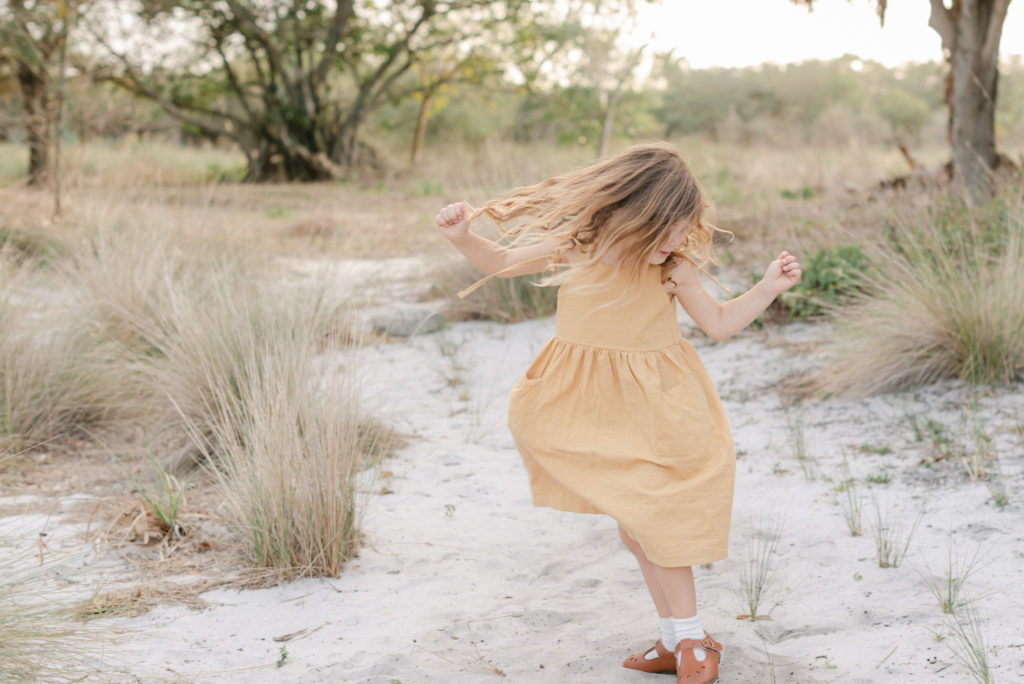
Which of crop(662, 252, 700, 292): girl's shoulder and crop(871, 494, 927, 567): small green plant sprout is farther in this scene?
crop(871, 494, 927, 567): small green plant sprout

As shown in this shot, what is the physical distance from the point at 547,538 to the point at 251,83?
1538cm

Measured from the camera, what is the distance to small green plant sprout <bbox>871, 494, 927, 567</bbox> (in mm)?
2895

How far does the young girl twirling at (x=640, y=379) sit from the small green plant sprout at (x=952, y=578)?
697mm

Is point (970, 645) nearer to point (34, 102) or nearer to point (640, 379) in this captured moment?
point (640, 379)

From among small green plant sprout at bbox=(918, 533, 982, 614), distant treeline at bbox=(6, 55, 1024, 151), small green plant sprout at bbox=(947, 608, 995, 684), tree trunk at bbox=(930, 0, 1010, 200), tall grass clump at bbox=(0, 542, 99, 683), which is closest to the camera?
tall grass clump at bbox=(0, 542, 99, 683)

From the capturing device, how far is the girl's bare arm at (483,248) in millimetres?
2422

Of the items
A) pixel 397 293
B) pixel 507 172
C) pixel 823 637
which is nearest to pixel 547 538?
pixel 823 637

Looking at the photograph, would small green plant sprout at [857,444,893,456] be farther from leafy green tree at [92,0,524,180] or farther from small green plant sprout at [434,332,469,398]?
leafy green tree at [92,0,524,180]

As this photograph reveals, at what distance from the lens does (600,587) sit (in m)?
2.99

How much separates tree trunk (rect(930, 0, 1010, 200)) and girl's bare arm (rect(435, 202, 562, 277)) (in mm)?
5144

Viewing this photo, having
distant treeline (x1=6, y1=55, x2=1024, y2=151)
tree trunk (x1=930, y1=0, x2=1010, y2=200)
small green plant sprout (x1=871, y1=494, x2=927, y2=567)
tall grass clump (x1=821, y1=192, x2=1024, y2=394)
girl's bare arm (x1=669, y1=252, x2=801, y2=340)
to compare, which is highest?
distant treeline (x1=6, y1=55, x2=1024, y2=151)

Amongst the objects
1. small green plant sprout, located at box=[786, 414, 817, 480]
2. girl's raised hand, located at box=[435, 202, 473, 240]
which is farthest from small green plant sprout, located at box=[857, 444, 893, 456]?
girl's raised hand, located at box=[435, 202, 473, 240]

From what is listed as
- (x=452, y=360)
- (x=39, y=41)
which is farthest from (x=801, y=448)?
(x=39, y=41)

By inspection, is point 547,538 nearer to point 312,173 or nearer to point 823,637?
point 823,637
